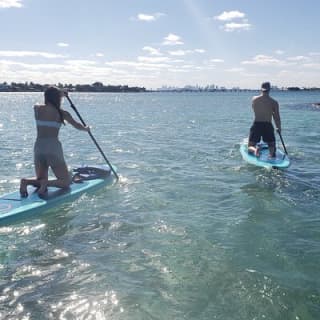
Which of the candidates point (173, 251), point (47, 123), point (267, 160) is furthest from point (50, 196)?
point (267, 160)

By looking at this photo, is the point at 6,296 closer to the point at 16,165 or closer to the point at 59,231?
the point at 59,231

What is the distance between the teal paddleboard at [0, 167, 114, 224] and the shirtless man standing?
4.74m

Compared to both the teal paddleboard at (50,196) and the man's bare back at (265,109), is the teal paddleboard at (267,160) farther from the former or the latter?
the teal paddleboard at (50,196)

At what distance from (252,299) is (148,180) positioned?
6419mm

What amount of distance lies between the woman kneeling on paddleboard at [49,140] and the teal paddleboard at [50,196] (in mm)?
185

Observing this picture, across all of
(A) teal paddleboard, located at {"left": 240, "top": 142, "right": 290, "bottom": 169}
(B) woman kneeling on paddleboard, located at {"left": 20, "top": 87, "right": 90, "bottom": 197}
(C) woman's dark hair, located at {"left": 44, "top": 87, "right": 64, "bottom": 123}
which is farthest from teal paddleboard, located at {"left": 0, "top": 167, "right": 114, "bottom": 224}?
(A) teal paddleboard, located at {"left": 240, "top": 142, "right": 290, "bottom": 169}

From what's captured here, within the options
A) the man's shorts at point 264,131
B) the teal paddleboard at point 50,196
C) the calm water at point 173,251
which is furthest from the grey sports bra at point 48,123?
the man's shorts at point 264,131

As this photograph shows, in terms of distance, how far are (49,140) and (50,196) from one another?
1099 mm

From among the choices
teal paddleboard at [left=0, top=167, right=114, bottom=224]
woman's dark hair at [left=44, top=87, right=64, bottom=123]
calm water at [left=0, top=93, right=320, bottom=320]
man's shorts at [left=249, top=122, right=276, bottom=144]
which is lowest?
calm water at [left=0, top=93, right=320, bottom=320]

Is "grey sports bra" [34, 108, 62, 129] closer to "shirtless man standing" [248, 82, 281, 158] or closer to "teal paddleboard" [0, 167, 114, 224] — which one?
"teal paddleboard" [0, 167, 114, 224]

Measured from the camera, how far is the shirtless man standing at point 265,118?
1245cm

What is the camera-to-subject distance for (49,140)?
328 inches

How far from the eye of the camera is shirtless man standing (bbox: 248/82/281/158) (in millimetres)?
12445

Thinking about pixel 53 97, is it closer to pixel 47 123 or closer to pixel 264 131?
pixel 47 123
